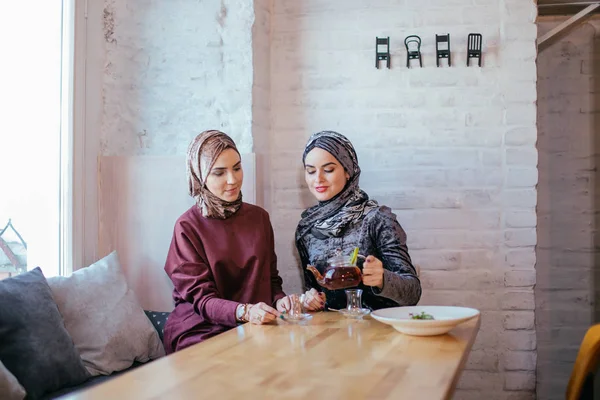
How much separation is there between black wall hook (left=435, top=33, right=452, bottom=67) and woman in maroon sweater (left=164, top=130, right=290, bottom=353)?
3.77ft

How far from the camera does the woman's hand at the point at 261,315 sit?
7.28 ft

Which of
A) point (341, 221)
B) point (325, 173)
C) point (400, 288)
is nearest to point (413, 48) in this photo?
point (325, 173)

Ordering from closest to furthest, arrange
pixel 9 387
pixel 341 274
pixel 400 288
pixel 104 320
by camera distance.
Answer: pixel 9 387 < pixel 341 274 < pixel 400 288 < pixel 104 320

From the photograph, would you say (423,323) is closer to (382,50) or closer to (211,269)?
(211,269)

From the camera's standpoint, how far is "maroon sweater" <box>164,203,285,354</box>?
2.56 metres

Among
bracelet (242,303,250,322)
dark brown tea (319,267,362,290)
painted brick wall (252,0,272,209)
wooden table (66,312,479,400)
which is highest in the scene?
painted brick wall (252,0,272,209)

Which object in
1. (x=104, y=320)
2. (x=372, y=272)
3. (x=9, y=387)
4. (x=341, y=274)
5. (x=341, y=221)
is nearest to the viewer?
(x=9, y=387)

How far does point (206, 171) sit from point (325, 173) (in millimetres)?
497

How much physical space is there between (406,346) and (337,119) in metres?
1.66

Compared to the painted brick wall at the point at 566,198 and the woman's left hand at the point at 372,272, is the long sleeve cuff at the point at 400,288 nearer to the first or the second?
the woman's left hand at the point at 372,272

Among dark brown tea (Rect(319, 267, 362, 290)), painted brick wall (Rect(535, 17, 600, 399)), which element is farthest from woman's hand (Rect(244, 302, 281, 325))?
painted brick wall (Rect(535, 17, 600, 399))

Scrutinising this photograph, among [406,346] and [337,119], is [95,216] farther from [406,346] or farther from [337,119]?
[406,346]

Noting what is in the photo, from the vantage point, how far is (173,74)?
10.7 ft

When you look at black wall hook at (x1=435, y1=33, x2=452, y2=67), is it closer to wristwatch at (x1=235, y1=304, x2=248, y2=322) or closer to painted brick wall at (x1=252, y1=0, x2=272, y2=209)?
painted brick wall at (x1=252, y1=0, x2=272, y2=209)
